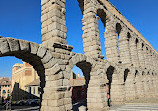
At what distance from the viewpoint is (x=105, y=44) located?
14.7 metres

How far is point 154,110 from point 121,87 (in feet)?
12.1

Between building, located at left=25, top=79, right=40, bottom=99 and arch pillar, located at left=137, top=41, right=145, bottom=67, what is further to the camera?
building, located at left=25, top=79, right=40, bottom=99

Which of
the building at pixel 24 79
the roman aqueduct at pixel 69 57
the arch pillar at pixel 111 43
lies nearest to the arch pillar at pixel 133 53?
the roman aqueduct at pixel 69 57

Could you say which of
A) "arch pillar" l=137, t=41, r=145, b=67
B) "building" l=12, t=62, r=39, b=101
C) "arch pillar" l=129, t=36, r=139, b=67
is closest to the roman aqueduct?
"arch pillar" l=129, t=36, r=139, b=67

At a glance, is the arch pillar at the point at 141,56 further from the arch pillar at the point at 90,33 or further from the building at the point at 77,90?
the arch pillar at the point at 90,33

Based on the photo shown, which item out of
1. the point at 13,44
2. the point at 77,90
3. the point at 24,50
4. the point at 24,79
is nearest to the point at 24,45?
the point at 24,50

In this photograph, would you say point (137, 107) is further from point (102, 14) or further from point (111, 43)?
point (102, 14)

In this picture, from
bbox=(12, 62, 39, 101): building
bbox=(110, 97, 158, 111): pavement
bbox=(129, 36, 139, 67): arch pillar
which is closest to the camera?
bbox=(110, 97, 158, 111): pavement

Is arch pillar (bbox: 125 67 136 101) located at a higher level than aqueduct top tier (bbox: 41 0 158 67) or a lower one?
lower

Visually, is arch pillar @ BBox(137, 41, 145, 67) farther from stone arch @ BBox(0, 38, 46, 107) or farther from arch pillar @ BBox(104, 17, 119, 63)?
stone arch @ BBox(0, 38, 46, 107)

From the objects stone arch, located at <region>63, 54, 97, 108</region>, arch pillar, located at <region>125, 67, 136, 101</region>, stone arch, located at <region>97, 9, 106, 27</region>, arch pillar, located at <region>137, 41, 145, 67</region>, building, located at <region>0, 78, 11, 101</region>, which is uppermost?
stone arch, located at <region>97, 9, 106, 27</region>

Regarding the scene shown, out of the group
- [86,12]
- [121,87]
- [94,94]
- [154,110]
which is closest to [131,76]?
[121,87]

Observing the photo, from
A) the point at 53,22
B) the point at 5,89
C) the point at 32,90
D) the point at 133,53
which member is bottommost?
the point at 5,89

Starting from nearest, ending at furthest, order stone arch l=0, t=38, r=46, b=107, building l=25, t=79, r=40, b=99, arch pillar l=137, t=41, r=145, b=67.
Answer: stone arch l=0, t=38, r=46, b=107, arch pillar l=137, t=41, r=145, b=67, building l=25, t=79, r=40, b=99
